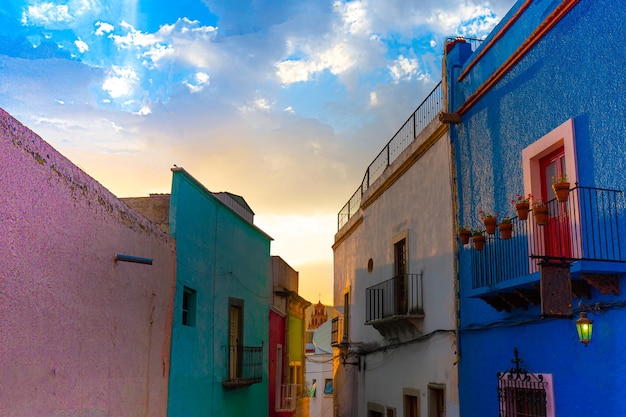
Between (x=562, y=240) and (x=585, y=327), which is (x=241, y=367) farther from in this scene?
(x=585, y=327)

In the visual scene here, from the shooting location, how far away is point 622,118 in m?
6.46

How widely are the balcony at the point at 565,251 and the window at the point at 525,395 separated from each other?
35.1 inches

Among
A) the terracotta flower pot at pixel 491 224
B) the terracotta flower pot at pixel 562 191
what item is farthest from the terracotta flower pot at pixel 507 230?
the terracotta flower pot at pixel 562 191

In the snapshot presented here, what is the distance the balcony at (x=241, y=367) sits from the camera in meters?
13.0

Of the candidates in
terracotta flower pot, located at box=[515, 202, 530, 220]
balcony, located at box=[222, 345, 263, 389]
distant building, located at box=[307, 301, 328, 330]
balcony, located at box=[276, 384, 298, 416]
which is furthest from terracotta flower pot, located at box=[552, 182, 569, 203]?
distant building, located at box=[307, 301, 328, 330]

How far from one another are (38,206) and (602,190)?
18.2 feet

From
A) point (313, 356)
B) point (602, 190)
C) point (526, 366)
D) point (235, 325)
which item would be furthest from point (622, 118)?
point (313, 356)

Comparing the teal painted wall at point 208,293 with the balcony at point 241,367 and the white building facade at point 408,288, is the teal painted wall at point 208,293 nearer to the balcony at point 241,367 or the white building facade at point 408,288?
the balcony at point 241,367

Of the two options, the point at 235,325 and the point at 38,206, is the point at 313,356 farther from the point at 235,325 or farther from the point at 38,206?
the point at 38,206

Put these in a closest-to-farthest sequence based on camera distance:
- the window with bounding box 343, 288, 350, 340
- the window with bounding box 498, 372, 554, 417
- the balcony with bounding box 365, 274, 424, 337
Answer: the window with bounding box 498, 372, 554, 417 < the balcony with bounding box 365, 274, 424, 337 < the window with bounding box 343, 288, 350, 340

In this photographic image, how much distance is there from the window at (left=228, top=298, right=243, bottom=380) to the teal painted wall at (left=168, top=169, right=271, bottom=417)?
9.3 inches

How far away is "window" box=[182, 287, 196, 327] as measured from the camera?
11039mm

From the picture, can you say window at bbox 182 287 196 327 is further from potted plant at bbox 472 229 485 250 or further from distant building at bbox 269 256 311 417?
distant building at bbox 269 256 311 417

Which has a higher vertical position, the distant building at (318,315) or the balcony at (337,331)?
the distant building at (318,315)
